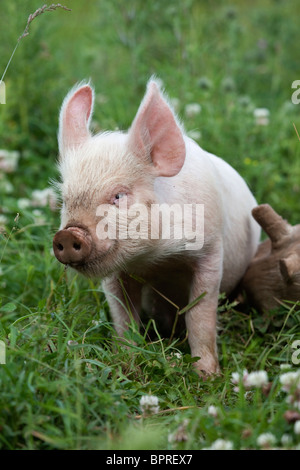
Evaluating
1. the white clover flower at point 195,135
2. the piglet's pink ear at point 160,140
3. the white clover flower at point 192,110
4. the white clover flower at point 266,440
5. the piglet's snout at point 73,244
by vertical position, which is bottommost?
the white clover flower at point 266,440

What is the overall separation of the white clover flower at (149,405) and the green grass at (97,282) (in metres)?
0.03

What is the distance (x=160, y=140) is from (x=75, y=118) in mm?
519

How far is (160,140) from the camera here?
3.14 metres

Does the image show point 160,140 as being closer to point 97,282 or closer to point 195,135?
point 97,282

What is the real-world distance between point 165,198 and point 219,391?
958mm

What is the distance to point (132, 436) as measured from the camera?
7.79 feet

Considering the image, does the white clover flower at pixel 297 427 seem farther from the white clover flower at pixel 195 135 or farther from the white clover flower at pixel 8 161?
the white clover flower at pixel 8 161

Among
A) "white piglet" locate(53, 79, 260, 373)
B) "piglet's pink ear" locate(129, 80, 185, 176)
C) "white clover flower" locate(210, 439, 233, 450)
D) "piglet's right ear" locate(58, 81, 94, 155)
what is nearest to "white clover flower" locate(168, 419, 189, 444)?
"white clover flower" locate(210, 439, 233, 450)

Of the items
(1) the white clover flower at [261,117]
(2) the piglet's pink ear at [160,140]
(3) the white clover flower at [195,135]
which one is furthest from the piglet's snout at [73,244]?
(1) the white clover flower at [261,117]

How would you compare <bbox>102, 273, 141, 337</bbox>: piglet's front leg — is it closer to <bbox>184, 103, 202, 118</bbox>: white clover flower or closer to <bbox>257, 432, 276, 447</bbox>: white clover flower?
<bbox>257, 432, 276, 447</bbox>: white clover flower

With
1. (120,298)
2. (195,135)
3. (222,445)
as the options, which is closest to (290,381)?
(222,445)

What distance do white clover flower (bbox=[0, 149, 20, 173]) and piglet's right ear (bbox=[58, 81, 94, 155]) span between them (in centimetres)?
214

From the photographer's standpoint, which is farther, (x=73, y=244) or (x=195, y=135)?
(x=195, y=135)

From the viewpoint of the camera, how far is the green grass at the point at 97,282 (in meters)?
2.45
